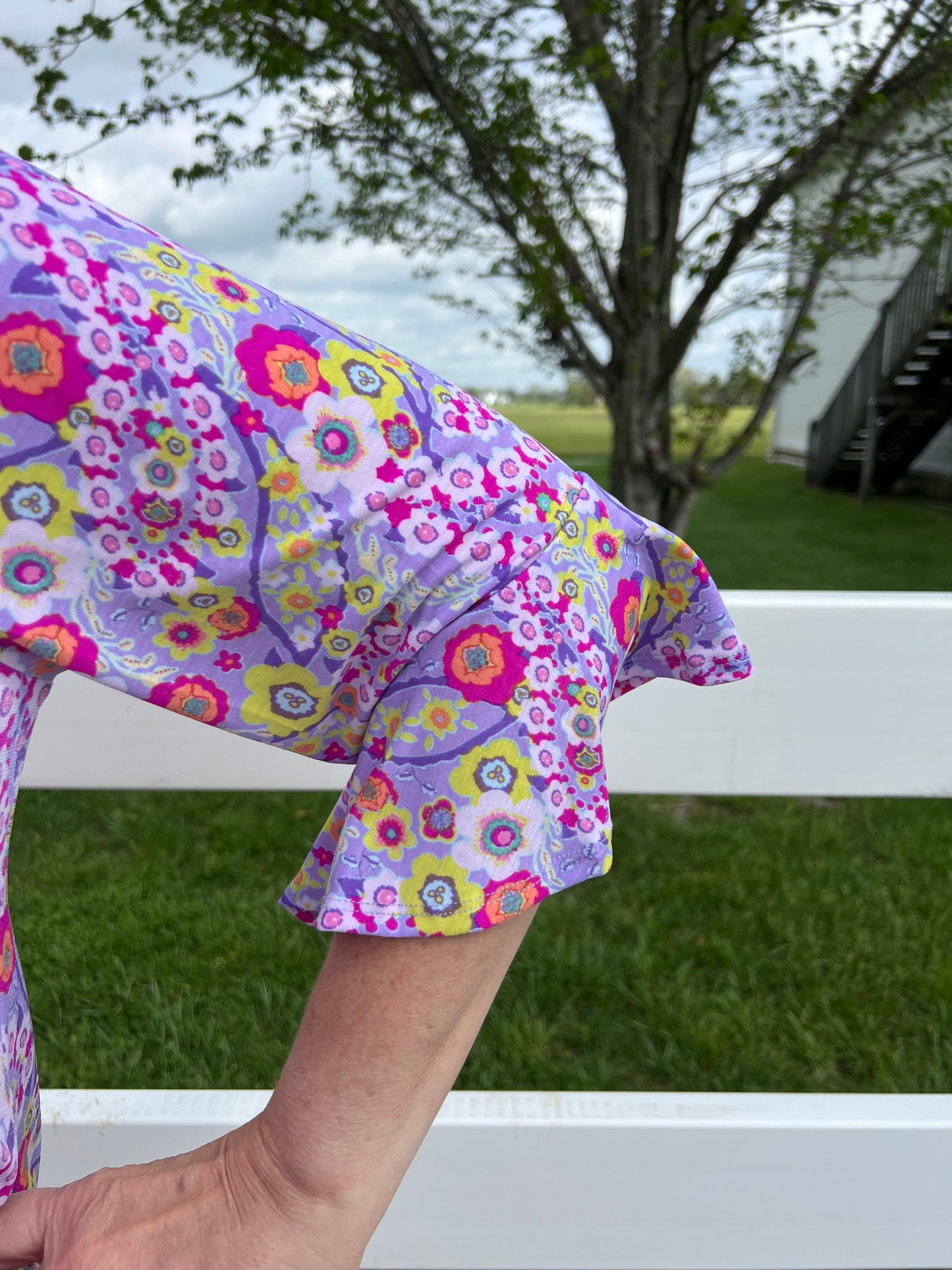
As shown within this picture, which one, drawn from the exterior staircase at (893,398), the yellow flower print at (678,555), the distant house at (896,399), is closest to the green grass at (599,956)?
the yellow flower print at (678,555)

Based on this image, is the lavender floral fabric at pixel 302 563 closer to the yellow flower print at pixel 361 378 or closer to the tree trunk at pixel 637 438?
the yellow flower print at pixel 361 378

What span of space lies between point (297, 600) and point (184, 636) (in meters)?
0.09

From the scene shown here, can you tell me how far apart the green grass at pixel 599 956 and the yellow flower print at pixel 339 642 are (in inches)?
73.0

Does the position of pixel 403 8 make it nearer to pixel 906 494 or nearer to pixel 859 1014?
pixel 859 1014

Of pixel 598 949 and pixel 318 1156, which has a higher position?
pixel 318 1156

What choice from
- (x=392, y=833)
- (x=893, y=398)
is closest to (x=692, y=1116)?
(x=392, y=833)

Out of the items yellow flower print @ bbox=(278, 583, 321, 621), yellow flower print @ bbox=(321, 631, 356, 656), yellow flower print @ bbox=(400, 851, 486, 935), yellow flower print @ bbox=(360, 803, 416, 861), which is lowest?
yellow flower print @ bbox=(400, 851, 486, 935)

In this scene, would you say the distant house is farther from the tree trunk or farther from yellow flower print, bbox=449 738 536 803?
yellow flower print, bbox=449 738 536 803

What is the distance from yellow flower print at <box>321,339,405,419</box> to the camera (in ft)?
2.25

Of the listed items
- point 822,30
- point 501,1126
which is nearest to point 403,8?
point 822,30

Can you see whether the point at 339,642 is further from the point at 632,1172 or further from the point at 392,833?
the point at 632,1172

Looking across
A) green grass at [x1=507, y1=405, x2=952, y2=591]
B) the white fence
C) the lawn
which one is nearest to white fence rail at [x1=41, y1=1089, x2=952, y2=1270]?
the white fence

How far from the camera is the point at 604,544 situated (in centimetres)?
81

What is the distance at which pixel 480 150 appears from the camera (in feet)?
11.7
